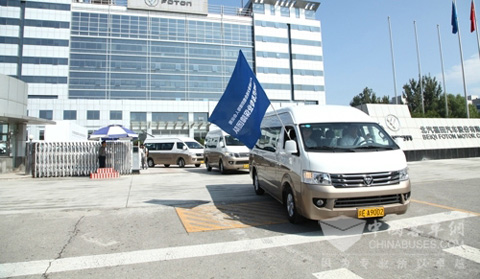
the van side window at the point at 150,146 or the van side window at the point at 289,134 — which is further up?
the van side window at the point at 150,146

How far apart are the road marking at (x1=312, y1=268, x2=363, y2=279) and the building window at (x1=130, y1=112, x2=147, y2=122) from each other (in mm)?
54365

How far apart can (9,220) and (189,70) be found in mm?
56752

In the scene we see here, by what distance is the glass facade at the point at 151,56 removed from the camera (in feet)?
178

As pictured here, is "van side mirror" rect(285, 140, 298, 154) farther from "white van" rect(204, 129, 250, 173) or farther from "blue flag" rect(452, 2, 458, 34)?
"blue flag" rect(452, 2, 458, 34)

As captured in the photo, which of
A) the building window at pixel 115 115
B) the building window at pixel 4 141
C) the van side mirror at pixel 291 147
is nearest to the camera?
the van side mirror at pixel 291 147

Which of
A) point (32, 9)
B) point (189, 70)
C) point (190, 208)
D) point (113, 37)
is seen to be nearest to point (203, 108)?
point (189, 70)

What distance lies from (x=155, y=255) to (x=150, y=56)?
60.0 meters

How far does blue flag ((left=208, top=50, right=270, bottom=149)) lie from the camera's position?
5996mm

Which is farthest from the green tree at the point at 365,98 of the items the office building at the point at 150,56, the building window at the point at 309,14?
the building window at the point at 309,14

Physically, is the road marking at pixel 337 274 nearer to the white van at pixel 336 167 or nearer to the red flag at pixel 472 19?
the white van at pixel 336 167

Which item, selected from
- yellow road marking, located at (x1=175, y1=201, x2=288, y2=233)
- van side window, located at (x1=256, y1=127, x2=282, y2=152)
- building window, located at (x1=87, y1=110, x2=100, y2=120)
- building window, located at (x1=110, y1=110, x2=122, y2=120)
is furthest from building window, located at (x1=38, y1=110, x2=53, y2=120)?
van side window, located at (x1=256, y1=127, x2=282, y2=152)

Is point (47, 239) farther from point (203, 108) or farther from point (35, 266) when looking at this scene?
point (203, 108)

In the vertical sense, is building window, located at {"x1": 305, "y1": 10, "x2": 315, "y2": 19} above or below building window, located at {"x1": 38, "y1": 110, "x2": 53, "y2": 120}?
above

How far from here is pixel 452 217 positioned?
17.6ft
